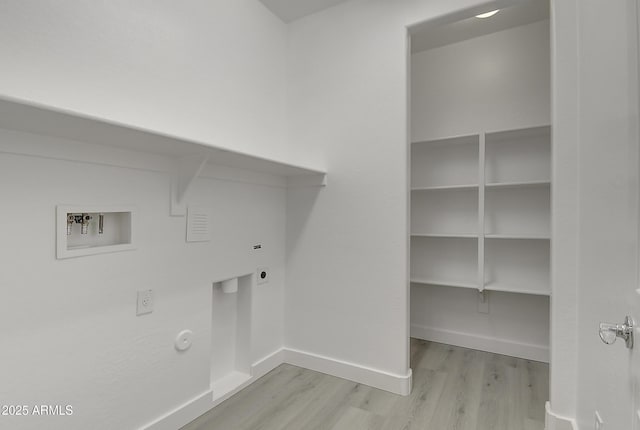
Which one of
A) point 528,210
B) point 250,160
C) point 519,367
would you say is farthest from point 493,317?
point 250,160

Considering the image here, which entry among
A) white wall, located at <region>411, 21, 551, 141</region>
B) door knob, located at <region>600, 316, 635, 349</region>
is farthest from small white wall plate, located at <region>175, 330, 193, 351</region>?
white wall, located at <region>411, 21, 551, 141</region>

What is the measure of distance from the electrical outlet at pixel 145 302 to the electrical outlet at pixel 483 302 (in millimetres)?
2526

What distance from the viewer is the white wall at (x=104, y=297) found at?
3.76 feet

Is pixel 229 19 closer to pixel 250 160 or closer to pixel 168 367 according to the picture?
pixel 250 160

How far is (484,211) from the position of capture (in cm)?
266

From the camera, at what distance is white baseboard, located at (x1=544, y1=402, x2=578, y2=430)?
1567 millimetres

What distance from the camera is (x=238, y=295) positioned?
223 centimetres

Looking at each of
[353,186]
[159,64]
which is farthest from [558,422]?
[159,64]

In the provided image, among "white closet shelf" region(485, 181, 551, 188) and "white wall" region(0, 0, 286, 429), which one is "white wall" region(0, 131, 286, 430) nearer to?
"white wall" region(0, 0, 286, 429)

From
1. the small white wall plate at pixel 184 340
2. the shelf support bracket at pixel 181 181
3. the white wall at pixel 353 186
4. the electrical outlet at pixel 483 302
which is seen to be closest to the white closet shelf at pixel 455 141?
the white wall at pixel 353 186

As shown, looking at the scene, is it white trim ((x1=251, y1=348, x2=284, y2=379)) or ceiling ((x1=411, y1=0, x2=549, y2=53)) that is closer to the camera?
white trim ((x1=251, y1=348, x2=284, y2=379))

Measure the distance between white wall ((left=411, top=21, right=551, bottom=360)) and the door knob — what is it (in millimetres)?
2153

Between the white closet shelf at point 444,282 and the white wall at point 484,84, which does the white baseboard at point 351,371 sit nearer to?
the white closet shelf at point 444,282

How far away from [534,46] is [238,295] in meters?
2.96
